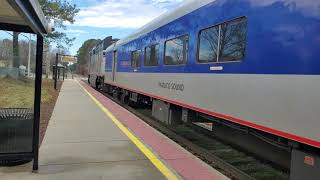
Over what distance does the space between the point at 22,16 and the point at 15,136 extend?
99.5 inches

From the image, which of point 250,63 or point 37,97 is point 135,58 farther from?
point 250,63

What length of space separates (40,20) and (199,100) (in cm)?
341

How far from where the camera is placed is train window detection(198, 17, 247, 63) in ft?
21.5

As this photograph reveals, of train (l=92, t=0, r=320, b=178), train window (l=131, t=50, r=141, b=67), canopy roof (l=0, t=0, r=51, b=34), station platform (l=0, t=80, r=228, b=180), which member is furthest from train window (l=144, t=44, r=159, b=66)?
canopy roof (l=0, t=0, r=51, b=34)

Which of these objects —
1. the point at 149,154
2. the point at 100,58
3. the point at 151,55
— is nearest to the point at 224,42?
the point at 149,154

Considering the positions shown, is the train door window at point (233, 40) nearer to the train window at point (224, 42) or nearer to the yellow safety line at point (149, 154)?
the train window at point (224, 42)

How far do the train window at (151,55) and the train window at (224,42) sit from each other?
3781mm

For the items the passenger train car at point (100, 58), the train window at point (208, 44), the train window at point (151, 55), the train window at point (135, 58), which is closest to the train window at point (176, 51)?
the train window at point (208, 44)

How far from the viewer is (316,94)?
462 centimetres

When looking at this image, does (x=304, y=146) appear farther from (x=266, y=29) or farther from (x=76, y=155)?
(x=76, y=155)

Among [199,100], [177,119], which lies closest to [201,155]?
[199,100]

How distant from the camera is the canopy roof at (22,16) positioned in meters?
4.64

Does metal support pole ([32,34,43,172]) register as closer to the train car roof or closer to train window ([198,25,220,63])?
train window ([198,25,220,63])

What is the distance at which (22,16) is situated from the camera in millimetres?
5035
